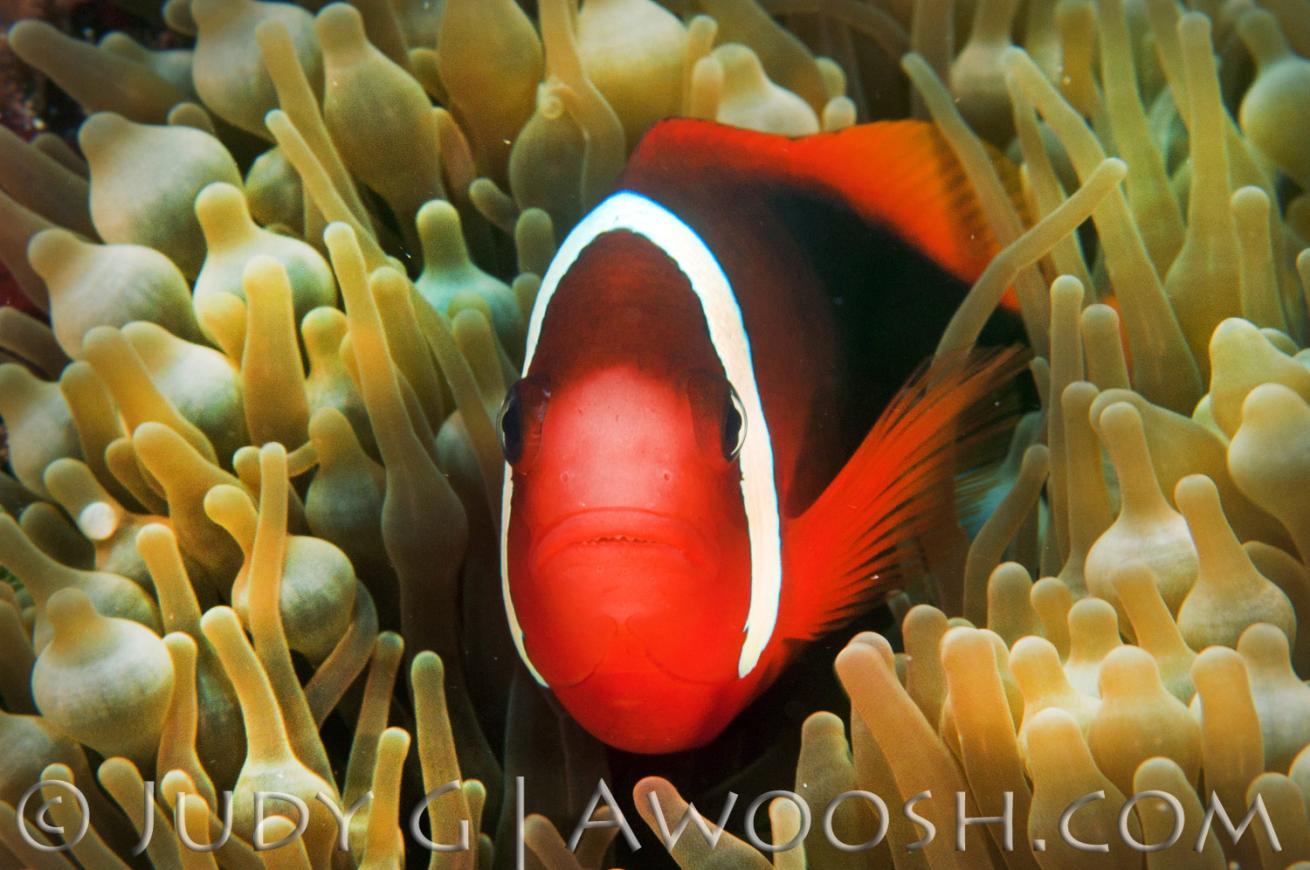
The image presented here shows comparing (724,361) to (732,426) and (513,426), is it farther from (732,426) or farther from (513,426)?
(513,426)

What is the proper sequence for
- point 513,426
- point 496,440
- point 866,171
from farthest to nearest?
1. point 866,171
2. point 496,440
3. point 513,426

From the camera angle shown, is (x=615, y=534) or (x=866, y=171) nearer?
(x=615, y=534)

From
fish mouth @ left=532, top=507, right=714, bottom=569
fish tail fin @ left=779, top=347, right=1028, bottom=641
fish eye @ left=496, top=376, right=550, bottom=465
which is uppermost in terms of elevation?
fish eye @ left=496, top=376, right=550, bottom=465

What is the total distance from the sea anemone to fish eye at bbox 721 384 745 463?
7.7 inches

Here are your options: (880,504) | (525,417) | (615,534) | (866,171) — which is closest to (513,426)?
(525,417)

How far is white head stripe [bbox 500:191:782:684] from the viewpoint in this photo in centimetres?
106

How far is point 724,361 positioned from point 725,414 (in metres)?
0.10

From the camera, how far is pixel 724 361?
1.10 m

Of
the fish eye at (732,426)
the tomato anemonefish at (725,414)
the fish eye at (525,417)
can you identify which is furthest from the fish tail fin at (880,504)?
the fish eye at (525,417)

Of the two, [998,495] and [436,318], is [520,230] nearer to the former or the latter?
[436,318]

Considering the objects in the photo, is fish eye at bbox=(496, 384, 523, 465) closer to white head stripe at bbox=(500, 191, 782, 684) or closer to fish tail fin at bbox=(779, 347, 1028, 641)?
white head stripe at bbox=(500, 191, 782, 684)

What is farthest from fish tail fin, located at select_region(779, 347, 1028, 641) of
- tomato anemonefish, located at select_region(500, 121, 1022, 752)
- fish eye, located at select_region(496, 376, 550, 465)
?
fish eye, located at select_region(496, 376, 550, 465)

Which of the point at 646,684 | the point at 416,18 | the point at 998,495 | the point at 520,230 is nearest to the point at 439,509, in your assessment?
the point at 646,684

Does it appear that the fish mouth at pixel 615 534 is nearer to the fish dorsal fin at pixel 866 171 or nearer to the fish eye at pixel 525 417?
the fish eye at pixel 525 417
